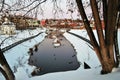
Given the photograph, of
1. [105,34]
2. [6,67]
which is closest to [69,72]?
[6,67]

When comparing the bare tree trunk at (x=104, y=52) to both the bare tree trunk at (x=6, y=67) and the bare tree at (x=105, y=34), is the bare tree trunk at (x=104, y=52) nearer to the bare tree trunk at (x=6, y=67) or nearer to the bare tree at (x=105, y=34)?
the bare tree at (x=105, y=34)

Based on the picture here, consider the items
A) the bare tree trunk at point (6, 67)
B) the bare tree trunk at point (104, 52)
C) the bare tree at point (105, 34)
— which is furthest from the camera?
the bare tree trunk at point (6, 67)

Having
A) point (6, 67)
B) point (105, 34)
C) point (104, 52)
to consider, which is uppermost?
point (105, 34)

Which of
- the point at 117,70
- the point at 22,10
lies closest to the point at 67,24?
the point at 22,10

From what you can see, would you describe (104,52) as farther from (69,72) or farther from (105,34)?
(69,72)

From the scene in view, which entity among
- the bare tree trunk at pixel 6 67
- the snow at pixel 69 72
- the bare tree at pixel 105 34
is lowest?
Result: the snow at pixel 69 72

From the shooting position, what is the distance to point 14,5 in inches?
277

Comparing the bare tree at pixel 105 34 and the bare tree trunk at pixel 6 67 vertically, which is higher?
the bare tree at pixel 105 34

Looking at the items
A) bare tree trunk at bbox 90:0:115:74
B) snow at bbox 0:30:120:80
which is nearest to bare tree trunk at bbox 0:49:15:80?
snow at bbox 0:30:120:80

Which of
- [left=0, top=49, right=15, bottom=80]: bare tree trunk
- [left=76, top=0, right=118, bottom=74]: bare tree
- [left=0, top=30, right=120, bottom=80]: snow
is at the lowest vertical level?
[left=0, top=30, right=120, bottom=80]: snow

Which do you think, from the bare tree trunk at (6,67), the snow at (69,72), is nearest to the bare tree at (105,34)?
the snow at (69,72)

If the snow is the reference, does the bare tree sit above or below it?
above

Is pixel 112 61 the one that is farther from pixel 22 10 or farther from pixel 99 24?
Answer: pixel 22 10

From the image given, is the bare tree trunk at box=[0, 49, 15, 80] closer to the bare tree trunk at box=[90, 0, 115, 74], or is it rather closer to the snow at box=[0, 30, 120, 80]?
the snow at box=[0, 30, 120, 80]
